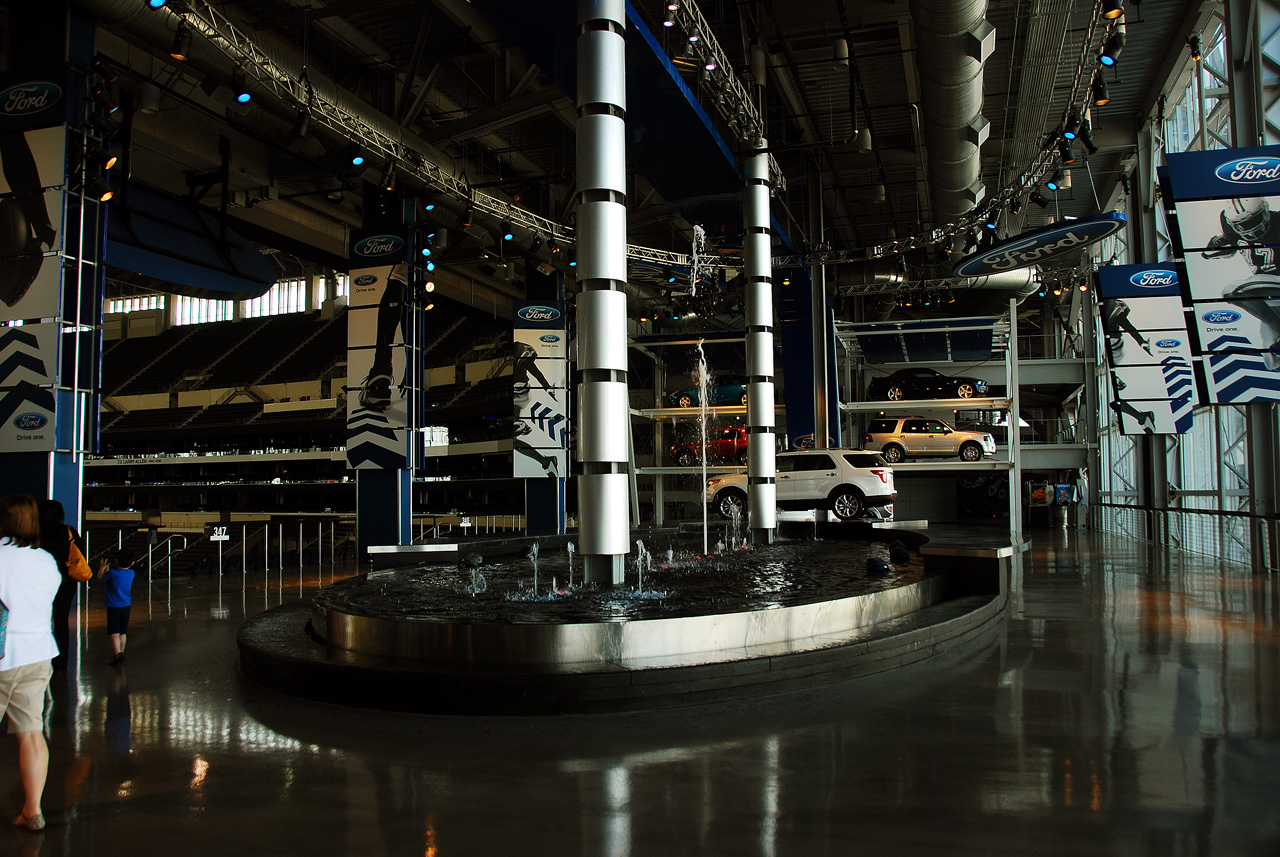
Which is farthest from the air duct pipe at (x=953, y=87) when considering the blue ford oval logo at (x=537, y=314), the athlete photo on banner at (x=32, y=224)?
the athlete photo on banner at (x=32, y=224)

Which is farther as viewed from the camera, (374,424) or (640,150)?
(374,424)

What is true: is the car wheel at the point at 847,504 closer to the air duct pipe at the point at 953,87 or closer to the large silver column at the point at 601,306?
the air duct pipe at the point at 953,87

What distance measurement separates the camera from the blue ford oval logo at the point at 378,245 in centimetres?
1666

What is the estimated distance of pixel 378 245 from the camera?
16.8 meters

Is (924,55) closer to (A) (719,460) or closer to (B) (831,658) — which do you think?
(B) (831,658)

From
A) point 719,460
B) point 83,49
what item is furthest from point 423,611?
point 719,460

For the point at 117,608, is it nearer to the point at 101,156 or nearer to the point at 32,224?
the point at 32,224

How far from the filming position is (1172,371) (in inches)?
623

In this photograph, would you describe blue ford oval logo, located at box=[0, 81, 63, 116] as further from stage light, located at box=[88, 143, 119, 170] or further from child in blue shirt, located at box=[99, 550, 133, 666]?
child in blue shirt, located at box=[99, 550, 133, 666]

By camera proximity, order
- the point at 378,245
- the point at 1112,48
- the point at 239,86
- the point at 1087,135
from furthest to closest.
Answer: the point at 378,245 < the point at 1087,135 < the point at 239,86 < the point at 1112,48

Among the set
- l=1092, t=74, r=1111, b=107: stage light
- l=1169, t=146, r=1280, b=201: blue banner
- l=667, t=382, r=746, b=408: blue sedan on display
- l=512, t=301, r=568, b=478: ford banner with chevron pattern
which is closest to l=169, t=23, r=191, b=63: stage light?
l=512, t=301, r=568, b=478: ford banner with chevron pattern

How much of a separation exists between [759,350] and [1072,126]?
19.9 feet

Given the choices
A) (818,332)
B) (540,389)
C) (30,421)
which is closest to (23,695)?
(30,421)

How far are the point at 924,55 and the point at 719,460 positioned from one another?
1431 cm
